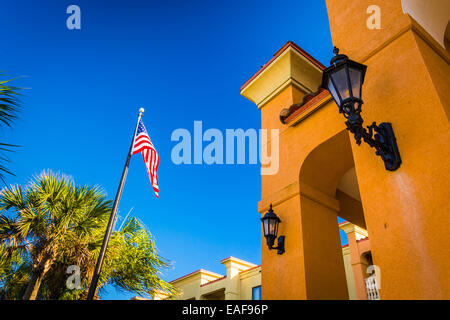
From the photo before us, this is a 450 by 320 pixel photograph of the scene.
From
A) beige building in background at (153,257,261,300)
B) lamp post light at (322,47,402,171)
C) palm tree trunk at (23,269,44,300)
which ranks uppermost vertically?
beige building in background at (153,257,261,300)

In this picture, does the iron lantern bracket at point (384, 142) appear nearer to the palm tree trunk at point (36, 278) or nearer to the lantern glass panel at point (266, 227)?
the lantern glass panel at point (266, 227)

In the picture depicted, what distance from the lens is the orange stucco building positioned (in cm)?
339

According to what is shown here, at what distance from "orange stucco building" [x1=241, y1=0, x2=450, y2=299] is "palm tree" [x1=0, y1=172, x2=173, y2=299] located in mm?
5652

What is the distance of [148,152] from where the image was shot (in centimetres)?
914

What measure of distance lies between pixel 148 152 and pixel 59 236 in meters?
3.29

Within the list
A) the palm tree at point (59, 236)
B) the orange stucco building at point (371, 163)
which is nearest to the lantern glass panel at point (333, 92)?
the orange stucco building at point (371, 163)

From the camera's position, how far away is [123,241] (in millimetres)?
10727

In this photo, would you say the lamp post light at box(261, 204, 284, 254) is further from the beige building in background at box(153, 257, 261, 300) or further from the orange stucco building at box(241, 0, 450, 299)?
the beige building in background at box(153, 257, 261, 300)

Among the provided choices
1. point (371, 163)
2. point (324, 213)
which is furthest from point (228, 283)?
point (371, 163)

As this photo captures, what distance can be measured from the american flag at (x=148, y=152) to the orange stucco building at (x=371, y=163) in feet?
11.4

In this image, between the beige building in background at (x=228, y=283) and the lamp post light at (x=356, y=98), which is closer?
the lamp post light at (x=356, y=98)

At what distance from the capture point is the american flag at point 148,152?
352 inches

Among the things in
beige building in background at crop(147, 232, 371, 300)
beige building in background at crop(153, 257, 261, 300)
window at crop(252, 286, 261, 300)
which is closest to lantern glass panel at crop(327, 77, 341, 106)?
beige building in background at crop(147, 232, 371, 300)

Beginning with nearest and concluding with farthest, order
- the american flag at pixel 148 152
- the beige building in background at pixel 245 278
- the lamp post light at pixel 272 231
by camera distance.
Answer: the lamp post light at pixel 272 231 → the american flag at pixel 148 152 → the beige building in background at pixel 245 278
